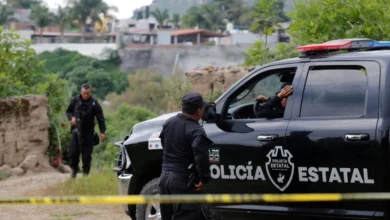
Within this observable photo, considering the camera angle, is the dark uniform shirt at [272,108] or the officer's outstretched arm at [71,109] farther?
the officer's outstretched arm at [71,109]

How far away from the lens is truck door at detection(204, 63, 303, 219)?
796 cm

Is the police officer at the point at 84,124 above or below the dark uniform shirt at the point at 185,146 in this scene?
below

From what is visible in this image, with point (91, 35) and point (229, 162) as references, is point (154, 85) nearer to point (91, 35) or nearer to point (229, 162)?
point (91, 35)

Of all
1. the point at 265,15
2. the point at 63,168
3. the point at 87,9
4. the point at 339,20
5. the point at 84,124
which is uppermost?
the point at 339,20

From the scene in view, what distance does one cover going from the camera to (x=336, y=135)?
757 centimetres

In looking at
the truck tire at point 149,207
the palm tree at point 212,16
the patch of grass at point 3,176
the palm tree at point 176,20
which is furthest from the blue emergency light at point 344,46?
the palm tree at point 176,20

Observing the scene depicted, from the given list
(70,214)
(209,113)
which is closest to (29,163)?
(70,214)

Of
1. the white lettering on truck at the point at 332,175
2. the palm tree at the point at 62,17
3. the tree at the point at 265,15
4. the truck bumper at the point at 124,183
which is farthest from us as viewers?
the palm tree at the point at 62,17

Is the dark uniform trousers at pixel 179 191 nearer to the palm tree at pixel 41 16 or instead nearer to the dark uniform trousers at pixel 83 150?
the dark uniform trousers at pixel 83 150

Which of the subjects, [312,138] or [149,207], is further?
[149,207]

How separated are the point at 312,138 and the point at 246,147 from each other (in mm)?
690

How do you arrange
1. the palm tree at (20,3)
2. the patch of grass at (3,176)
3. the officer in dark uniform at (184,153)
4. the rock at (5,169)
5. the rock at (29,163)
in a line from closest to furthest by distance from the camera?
the officer in dark uniform at (184,153) < the patch of grass at (3,176) < the rock at (5,169) < the rock at (29,163) < the palm tree at (20,3)

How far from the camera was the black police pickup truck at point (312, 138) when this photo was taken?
290 inches

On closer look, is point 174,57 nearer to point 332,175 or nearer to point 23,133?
point 23,133
